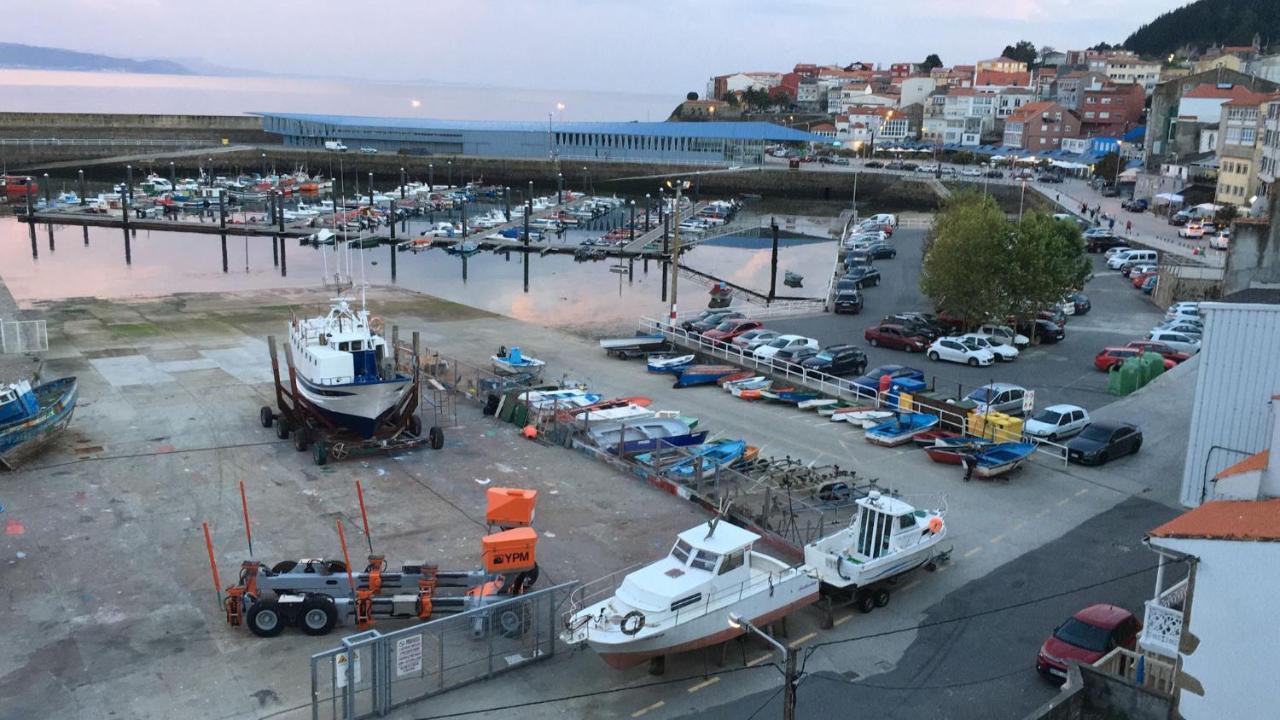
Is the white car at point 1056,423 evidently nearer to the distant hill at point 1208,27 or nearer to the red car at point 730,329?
the red car at point 730,329

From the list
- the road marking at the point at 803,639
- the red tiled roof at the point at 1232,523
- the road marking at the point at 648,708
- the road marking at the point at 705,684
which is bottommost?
the road marking at the point at 648,708

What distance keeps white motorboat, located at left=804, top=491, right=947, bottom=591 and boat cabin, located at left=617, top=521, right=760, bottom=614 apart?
162 cm

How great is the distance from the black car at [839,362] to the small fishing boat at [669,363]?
11.8 ft

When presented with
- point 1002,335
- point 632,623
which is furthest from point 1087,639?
point 1002,335

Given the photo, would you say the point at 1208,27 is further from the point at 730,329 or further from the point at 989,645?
the point at 989,645

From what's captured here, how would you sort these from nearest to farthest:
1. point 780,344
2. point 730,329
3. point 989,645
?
point 989,645 → point 780,344 → point 730,329

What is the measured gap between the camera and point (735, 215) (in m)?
82.1

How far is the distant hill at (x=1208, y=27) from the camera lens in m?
155

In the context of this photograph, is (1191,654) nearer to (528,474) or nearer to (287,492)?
(528,474)

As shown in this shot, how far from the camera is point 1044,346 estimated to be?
107ft

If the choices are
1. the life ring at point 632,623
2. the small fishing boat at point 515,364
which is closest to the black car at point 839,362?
the small fishing boat at point 515,364

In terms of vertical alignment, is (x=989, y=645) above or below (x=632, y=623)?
below

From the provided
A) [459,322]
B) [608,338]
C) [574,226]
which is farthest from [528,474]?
[574,226]

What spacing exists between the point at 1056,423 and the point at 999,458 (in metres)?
3.56
